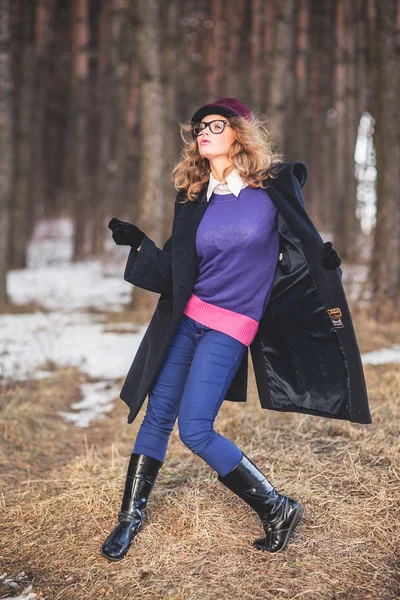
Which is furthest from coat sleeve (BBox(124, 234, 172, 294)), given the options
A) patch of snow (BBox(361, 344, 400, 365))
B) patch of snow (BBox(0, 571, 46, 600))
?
patch of snow (BBox(361, 344, 400, 365))

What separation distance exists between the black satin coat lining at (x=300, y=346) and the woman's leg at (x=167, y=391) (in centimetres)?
39

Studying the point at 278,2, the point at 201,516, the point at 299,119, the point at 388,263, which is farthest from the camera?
the point at 299,119

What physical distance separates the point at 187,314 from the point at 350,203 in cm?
1426

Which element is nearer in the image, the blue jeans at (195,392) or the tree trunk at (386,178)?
the blue jeans at (195,392)

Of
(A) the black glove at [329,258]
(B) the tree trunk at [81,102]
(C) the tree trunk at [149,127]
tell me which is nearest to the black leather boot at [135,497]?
(A) the black glove at [329,258]

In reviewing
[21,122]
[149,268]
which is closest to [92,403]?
[149,268]

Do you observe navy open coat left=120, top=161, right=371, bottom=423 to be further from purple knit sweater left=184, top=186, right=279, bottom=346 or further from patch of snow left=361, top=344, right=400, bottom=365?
patch of snow left=361, top=344, right=400, bottom=365

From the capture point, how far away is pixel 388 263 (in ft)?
29.5

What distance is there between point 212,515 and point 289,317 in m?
1.14

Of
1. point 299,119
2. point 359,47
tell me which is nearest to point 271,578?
point 359,47

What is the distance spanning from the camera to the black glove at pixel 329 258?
3.03 metres

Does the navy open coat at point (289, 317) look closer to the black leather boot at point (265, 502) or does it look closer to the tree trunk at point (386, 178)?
the black leather boot at point (265, 502)

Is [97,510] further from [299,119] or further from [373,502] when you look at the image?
[299,119]

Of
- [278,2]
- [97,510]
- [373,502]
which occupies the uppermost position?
[278,2]
